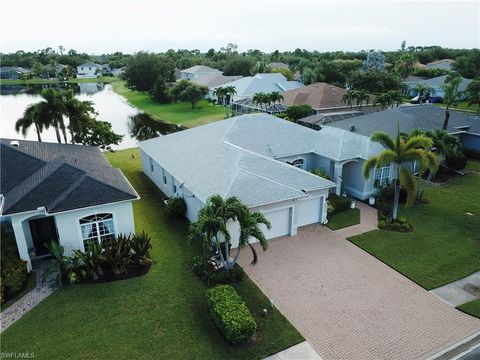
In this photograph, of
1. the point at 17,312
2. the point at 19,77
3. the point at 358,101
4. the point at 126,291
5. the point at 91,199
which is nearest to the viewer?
the point at 17,312

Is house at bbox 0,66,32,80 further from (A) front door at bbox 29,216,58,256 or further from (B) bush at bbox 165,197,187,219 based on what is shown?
(A) front door at bbox 29,216,58,256

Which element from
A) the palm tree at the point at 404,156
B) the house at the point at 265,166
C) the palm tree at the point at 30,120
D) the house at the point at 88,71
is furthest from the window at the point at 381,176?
the house at the point at 88,71

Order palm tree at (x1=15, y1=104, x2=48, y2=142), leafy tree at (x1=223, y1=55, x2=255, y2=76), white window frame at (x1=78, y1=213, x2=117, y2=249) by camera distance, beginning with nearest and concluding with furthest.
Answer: white window frame at (x1=78, y1=213, x2=117, y2=249) → palm tree at (x1=15, y1=104, x2=48, y2=142) → leafy tree at (x1=223, y1=55, x2=255, y2=76)

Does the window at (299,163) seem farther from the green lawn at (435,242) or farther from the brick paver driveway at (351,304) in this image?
the brick paver driveway at (351,304)

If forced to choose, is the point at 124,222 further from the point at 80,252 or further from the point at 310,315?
the point at 310,315

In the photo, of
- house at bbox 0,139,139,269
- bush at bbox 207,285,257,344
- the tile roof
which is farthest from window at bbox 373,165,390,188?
the tile roof

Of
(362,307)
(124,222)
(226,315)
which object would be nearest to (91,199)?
(124,222)

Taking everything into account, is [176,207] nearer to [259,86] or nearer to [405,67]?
[259,86]

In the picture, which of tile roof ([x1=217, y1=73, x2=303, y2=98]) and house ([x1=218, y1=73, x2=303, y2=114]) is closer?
house ([x1=218, y1=73, x2=303, y2=114])
